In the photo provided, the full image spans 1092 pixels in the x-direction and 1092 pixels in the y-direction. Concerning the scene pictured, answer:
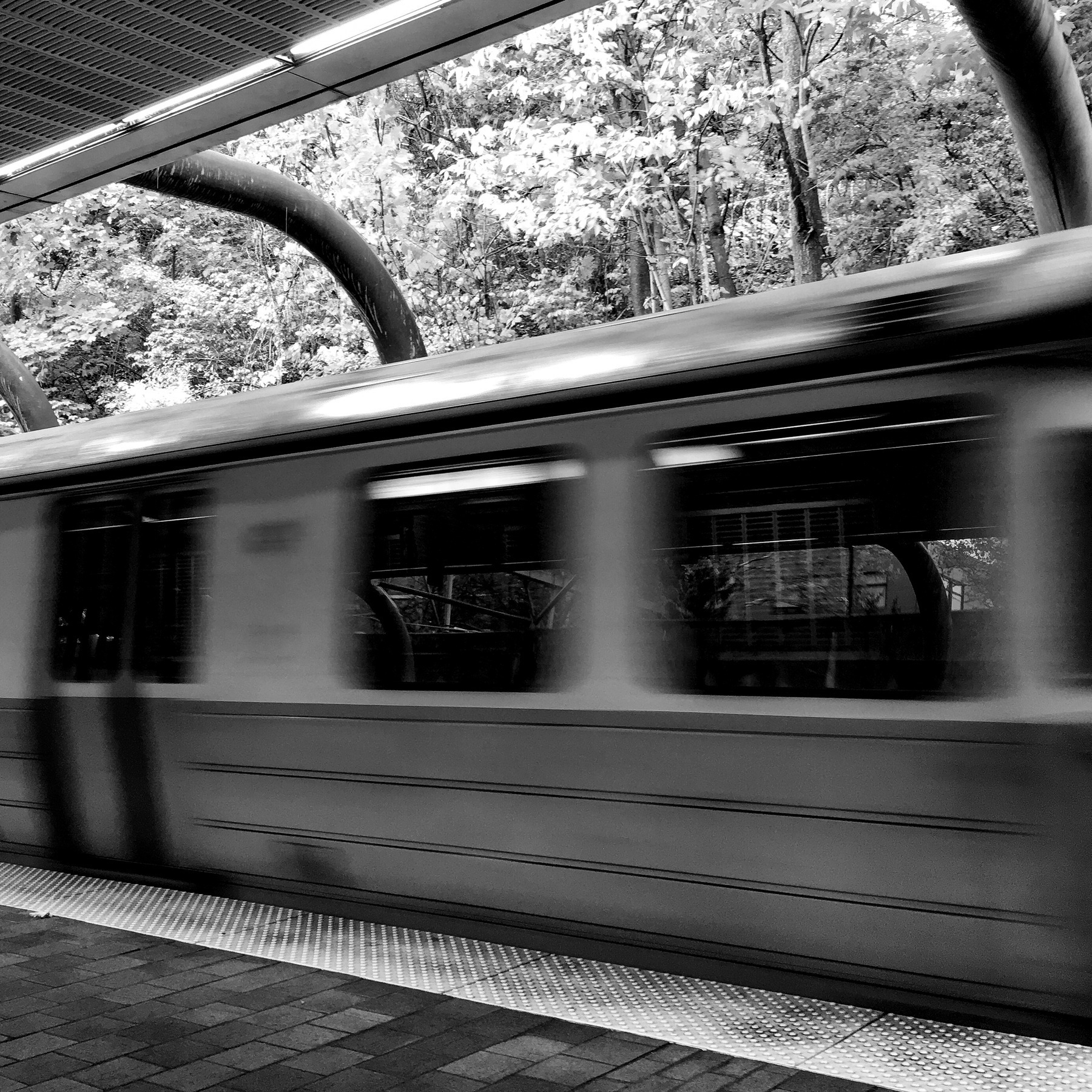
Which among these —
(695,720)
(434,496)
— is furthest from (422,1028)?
(434,496)

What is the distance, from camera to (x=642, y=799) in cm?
451

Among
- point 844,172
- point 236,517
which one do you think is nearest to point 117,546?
point 236,517

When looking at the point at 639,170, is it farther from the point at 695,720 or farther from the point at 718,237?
the point at 695,720

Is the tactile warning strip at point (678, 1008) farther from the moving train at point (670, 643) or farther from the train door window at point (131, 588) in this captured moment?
the train door window at point (131, 588)

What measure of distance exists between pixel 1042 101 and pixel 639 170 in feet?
26.2

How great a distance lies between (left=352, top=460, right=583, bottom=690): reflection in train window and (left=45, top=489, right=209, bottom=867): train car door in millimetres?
1209

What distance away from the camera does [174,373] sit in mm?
24312

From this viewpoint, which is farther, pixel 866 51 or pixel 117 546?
pixel 866 51

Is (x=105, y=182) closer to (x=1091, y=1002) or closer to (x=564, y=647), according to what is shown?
(x=564, y=647)

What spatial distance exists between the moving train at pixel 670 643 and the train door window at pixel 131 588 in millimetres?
30

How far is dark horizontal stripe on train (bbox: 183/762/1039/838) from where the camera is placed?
12.6 ft

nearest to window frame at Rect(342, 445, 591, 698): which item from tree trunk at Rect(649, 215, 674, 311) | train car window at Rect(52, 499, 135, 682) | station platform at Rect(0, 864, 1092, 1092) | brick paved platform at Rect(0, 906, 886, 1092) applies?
station platform at Rect(0, 864, 1092, 1092)

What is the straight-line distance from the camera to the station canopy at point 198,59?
638 cm

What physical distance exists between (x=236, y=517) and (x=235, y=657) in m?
0.67
